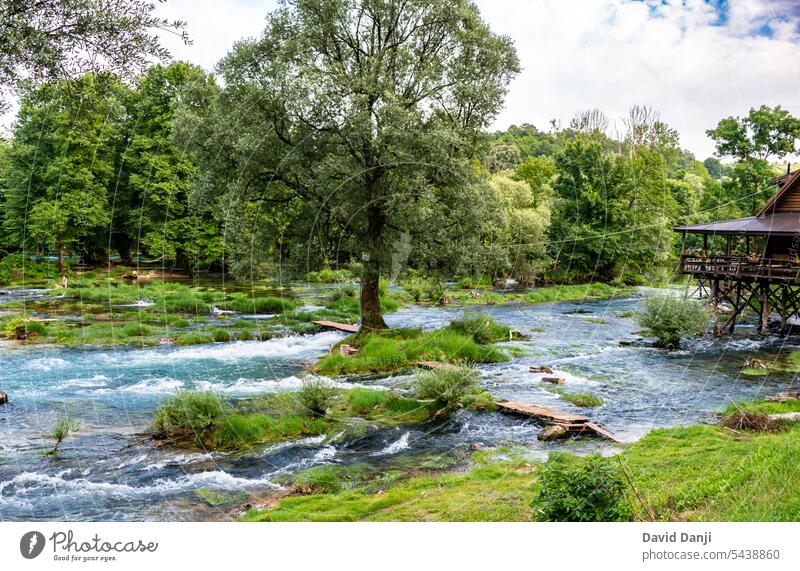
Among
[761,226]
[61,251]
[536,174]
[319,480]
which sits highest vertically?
[536,174]

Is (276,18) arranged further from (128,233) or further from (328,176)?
(128,233)

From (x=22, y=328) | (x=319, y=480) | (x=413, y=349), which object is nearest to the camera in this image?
(x=319, y=480)

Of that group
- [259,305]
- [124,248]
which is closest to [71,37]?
[259,305]

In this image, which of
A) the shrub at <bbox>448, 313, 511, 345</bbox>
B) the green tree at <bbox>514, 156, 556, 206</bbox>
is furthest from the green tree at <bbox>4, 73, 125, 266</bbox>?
the green tree at <bbox>514, 156, 556, 206</bbox>

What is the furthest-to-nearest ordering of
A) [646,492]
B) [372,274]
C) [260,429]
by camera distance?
1. [372,274]
2. [260,429]
3. [646,492]

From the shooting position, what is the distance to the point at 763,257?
17.3m

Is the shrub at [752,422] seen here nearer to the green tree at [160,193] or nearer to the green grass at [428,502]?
the green grass at [428,502]

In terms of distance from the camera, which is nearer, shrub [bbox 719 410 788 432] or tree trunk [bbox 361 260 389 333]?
shrub [bbox 719 410 788 432]

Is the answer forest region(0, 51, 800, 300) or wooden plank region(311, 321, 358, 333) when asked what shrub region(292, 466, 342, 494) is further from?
wooden plank region(311, 321, 358, 333)

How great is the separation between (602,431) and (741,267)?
40.7 ft

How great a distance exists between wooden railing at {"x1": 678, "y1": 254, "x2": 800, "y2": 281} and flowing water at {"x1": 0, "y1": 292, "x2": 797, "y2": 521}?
1872 millimetres

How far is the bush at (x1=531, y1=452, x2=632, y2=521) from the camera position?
5172 mm

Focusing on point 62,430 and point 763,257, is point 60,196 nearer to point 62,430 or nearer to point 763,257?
point 62,430

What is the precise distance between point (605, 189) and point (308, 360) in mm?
11248
